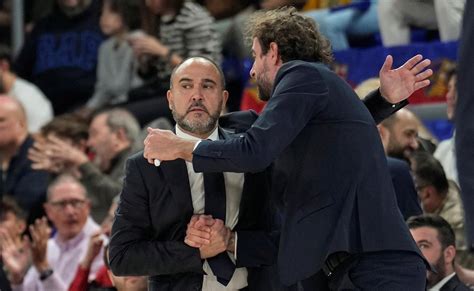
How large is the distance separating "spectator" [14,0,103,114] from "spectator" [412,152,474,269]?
4780 millimetres

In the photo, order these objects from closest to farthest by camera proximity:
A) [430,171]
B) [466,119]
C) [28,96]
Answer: [466,119] → [430,171] → [28,96]

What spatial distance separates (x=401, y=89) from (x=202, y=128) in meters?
0.79

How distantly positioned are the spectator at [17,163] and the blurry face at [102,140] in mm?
408

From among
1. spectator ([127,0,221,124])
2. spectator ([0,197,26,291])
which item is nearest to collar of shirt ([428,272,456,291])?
spectator ([0,197,26,291])

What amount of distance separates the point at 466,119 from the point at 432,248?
299cm

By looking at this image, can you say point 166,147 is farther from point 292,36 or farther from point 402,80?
point 402,80

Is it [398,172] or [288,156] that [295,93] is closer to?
[288,156]

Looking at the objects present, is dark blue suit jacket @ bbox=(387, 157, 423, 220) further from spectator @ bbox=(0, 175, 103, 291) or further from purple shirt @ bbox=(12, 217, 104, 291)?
spectator @ bbox=(0, 175, 103, 291)

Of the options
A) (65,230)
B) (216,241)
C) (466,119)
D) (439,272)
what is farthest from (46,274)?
(466,119)

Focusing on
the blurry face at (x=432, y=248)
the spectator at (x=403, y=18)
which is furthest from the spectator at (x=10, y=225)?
the blurry face at (x=432, y=248)

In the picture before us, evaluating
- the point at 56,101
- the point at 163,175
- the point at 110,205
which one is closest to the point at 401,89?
the point at 163,175

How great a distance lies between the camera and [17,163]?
31.3 ft

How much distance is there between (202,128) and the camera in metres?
5.09

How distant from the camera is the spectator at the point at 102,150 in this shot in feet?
29.2
